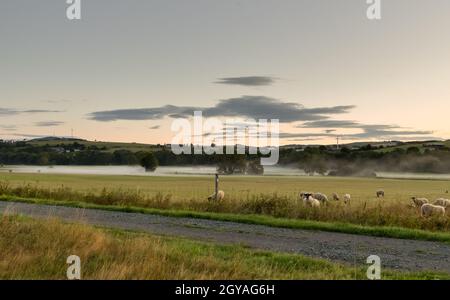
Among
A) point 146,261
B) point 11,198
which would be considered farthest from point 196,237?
point 11,198

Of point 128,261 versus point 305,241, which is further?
point 305,241

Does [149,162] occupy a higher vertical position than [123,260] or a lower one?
lower

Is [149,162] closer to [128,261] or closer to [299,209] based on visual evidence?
[299,209]

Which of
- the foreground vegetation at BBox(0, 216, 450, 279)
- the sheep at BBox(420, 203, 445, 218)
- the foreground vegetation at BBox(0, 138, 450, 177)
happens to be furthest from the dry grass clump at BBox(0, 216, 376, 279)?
the foreground vegetation at BBox(0, 138, 450, 177)

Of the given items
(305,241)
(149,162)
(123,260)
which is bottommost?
(305,241)

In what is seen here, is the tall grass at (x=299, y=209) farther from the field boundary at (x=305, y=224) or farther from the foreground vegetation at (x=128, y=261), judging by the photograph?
the foreground vegetation at (x=128, y=261)

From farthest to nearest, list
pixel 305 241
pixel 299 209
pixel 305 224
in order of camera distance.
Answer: pixel 299 209 → pixel 305 224 → pixel 305 241

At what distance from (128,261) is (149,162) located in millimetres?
113092

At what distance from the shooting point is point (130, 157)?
132125 millimetres

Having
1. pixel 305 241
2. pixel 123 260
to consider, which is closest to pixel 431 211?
pixel 305 241

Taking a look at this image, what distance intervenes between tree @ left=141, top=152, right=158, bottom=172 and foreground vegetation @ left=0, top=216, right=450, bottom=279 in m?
110

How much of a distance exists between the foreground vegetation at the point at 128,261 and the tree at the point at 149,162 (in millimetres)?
109674

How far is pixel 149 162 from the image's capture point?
121 m
